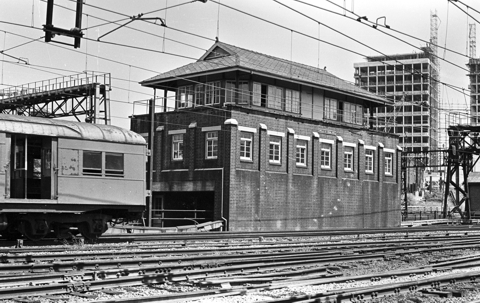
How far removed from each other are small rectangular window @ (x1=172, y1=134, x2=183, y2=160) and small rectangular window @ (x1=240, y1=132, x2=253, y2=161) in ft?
13.4

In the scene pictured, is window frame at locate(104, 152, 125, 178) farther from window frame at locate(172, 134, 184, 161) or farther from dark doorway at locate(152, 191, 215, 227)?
window frame at locate(172, 134, 184, 161)

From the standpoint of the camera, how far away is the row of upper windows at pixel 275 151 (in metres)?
35.4

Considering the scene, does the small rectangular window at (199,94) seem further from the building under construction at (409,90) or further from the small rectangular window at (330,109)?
the building under construction at (409,90)

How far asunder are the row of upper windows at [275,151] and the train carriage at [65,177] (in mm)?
14033

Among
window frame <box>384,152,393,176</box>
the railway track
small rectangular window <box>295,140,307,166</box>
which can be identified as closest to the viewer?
the railway track

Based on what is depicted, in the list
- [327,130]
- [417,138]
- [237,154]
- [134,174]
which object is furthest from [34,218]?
[417,138]

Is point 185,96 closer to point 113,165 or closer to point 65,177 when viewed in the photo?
point 113,165

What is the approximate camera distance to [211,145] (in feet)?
117

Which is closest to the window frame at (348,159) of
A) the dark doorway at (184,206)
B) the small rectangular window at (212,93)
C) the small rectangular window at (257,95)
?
the small rectangular window at (257,95)

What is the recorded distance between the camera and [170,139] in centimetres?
3797

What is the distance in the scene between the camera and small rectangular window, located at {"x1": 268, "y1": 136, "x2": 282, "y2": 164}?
3674 centimetres

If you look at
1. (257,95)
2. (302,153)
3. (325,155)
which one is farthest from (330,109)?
(257,95)

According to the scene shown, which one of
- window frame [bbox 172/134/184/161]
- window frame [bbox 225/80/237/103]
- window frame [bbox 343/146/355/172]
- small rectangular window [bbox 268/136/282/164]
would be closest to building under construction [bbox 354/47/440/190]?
window frame [bbox 343/146/355/172]

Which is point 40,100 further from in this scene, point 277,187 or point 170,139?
point 277,187
